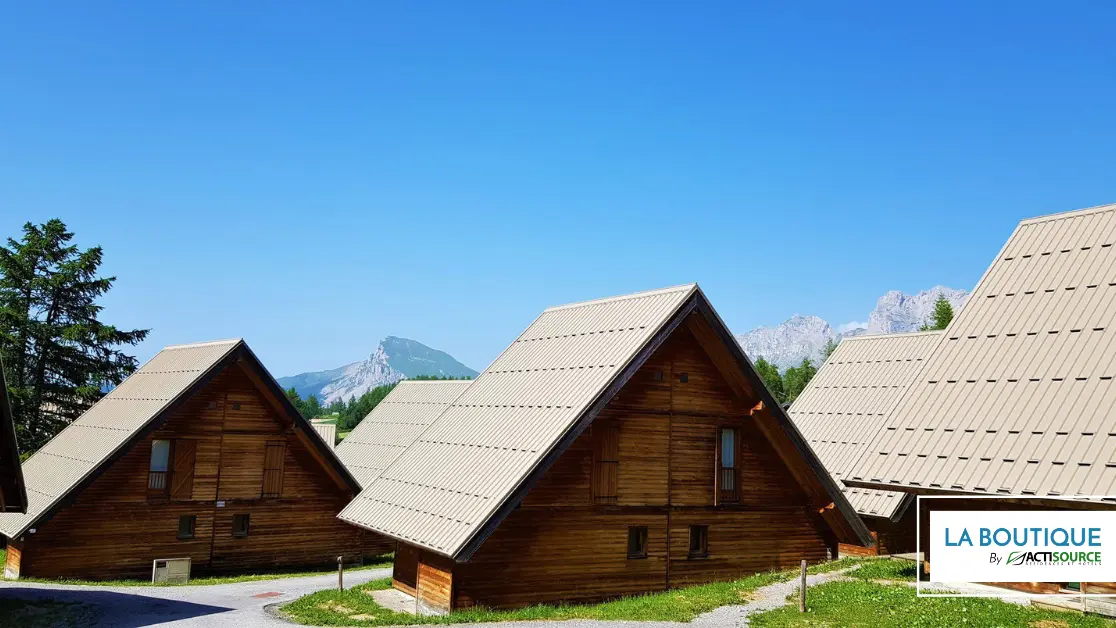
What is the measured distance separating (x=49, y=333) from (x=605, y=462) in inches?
1651

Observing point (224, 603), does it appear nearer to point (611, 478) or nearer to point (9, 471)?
point (9, 471)

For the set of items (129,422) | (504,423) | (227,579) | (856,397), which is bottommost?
(227,579)

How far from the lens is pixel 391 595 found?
83.6 ft

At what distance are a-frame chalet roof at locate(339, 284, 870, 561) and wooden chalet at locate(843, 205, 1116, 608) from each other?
548 centimetres

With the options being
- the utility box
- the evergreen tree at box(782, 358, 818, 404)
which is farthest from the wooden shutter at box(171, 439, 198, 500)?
the evergreen tree at box(782, 358, 818, 404)

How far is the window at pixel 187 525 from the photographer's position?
111 feet

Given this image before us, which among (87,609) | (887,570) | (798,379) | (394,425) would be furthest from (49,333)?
(798,379)

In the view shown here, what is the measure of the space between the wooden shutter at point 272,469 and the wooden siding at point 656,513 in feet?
38.5

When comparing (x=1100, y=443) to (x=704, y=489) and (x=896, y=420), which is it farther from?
(x=704, y=489)

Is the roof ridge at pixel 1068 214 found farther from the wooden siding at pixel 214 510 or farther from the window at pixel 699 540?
the wooden siding at pixel 214 510

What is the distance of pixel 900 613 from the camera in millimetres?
18062

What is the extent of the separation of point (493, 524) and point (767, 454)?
941cm

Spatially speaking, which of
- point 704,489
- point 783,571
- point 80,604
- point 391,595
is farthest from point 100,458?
point 783,571

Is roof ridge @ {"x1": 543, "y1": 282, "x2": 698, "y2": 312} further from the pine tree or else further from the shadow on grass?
the pine tree
